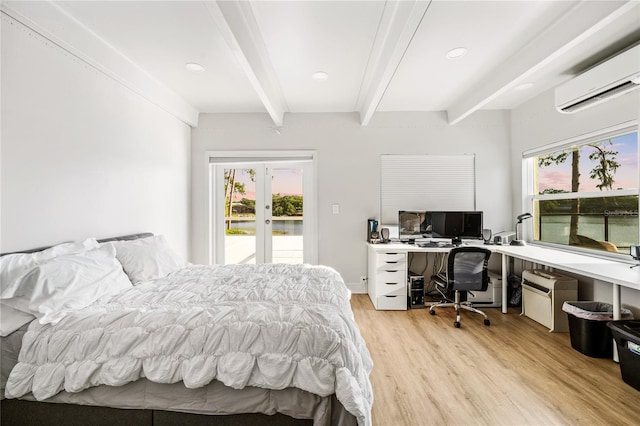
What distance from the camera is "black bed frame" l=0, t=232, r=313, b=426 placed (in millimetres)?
1363

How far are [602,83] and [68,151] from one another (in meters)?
4.45

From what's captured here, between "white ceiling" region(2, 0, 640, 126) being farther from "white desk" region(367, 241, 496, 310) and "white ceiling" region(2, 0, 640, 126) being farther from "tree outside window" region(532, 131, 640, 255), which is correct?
"white desk" region(367, 241, 496, 310)

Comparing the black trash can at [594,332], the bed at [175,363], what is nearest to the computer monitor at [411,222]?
the black trash can at [594,332]

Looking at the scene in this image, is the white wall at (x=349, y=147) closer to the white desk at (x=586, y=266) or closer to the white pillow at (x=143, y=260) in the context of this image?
the white desk at (x=586, y=266)

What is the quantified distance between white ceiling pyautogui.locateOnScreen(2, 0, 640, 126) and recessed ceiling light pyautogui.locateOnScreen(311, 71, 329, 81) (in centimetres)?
8

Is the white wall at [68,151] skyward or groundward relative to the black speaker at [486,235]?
skyward

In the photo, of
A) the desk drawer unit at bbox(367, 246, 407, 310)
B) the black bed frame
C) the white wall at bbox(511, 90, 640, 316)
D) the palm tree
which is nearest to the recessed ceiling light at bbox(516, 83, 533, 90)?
the white wall at bbox(511, 90, 640, 316)

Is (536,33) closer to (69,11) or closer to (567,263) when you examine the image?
(567,263)

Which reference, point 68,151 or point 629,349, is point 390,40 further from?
point 629,349

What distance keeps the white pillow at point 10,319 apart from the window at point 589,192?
461cm

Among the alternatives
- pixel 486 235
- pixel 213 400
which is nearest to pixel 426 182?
pixel 486 235

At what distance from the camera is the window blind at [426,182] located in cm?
423

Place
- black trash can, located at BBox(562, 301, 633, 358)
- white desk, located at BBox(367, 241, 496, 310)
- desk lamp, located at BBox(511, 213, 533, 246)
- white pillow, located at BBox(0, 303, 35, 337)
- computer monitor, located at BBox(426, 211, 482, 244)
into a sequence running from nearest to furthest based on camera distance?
white pillow, located at BBox(0, 303, 35, 337)
black trash can, located at BBox(562, 301, 633, 358)
white desk, located at BBox(367, 241, 496, 310)
desk lamp, located at BBox(511, 213, 533, 246)
computer monitor, located at BBox(426, 211, 482, 244)

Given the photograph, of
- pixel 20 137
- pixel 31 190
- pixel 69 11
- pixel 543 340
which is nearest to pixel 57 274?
pixel 31 190
